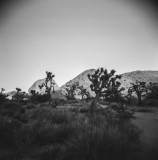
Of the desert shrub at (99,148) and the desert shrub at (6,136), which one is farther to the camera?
the desert shrub at (6,136)

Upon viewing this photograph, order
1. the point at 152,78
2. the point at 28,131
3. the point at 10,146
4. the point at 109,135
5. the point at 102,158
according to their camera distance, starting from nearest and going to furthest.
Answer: the point at 102,158 → the point at 109,135 → the point at 10,146 → the point at 28,131 → the point at 152,78

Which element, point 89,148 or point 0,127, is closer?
point 89,148

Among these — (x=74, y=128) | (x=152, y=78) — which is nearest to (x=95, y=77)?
(x=74, y=128)

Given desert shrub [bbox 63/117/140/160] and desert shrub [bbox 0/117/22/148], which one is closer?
desert shrub [bbox 63/117/140/160]

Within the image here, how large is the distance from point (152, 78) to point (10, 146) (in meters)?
106

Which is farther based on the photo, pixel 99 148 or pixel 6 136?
pixel 6 136

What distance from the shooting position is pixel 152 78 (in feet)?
274

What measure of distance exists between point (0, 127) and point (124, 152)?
152 inches

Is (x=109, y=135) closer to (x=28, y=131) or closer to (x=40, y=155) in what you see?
(x=40, y=155)

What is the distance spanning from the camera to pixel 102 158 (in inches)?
82.5

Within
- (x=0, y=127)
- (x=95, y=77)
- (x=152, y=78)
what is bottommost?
(x=0, y=127)

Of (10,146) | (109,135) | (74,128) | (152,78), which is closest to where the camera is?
(109,135)

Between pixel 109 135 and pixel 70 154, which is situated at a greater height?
pixel 109 135

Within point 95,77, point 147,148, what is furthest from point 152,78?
point 147,148
